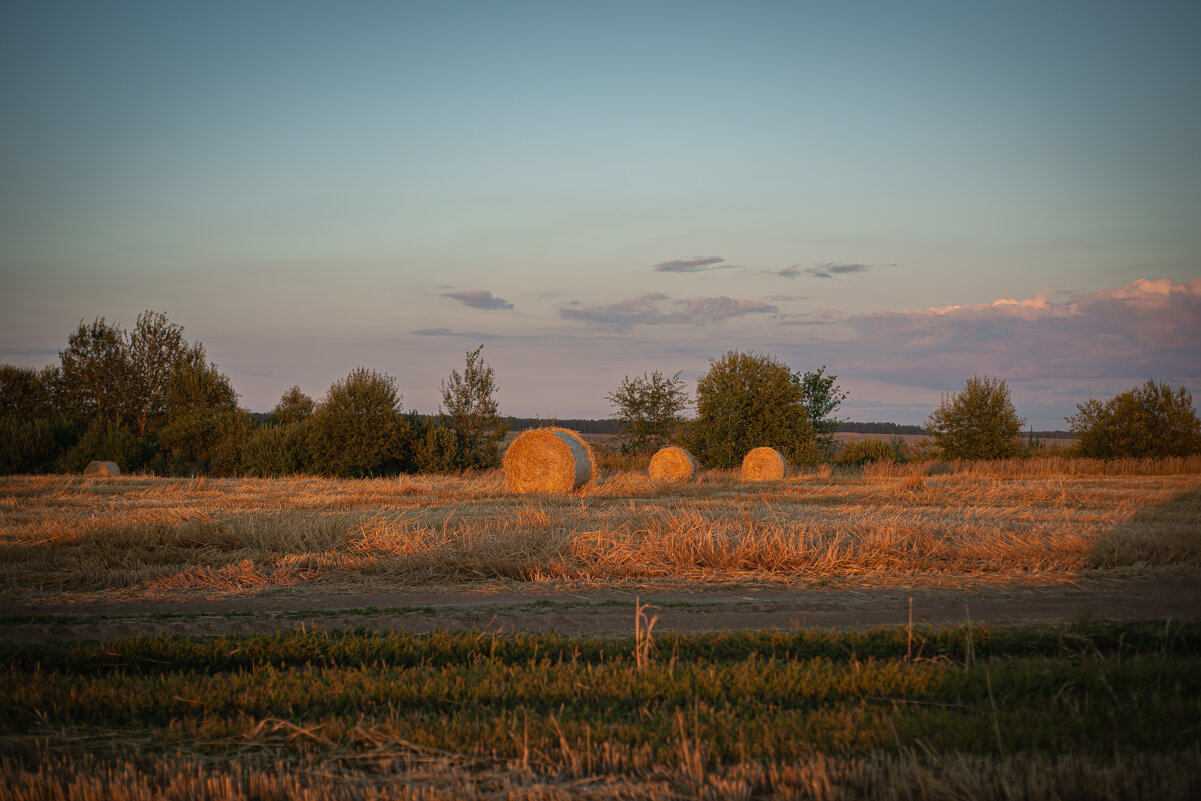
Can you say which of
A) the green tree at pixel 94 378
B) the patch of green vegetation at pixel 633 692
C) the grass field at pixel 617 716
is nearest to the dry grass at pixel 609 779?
the grass field at pixel 617 716

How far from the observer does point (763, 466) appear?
25938 mm

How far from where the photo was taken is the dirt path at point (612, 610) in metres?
5.95

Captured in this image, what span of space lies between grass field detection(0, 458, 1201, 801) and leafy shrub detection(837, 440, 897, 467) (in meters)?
29.6

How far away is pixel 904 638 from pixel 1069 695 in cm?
124

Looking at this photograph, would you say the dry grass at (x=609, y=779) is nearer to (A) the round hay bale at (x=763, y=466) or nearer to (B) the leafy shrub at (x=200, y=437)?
(A) the round hay bale at (x=763, y=466)

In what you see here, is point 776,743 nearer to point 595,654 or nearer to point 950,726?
point 950,726

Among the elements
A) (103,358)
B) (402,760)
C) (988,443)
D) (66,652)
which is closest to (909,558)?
(402,760)

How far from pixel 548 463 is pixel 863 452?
25.1 meters

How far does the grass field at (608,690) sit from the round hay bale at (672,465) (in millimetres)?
15404

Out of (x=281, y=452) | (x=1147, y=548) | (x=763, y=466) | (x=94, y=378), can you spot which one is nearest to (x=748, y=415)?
(x=763, y=466)

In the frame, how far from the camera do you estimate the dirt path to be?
5953 millimetres

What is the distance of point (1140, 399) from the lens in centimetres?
3203

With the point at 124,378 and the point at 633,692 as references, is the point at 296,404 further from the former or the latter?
the point at 633,692

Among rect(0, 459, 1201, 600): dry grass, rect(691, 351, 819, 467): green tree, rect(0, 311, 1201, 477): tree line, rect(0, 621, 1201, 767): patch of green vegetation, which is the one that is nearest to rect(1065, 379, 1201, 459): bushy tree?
rect(0, 311, 1201, 477): tree line
